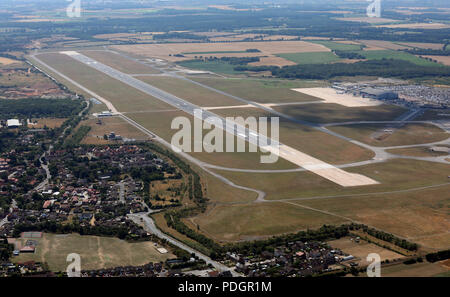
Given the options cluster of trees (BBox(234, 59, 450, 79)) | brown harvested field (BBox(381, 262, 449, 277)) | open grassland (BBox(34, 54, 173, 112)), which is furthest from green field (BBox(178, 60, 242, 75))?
brown harvested field (BBox(381, 262, 449, 277))

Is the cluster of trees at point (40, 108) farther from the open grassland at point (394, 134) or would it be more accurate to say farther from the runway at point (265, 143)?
the open grassland at point (394, 134)

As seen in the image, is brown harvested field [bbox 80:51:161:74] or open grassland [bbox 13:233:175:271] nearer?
open grassland [bbox 13:233:175:271]

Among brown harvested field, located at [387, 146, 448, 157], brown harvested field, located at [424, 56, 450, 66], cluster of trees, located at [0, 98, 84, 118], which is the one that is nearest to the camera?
brown harvested field, located at [387, 146, 448, 157]

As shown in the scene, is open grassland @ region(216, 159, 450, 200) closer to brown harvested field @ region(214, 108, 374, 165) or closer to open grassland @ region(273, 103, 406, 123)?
brown harvested field @ region(214, 108, 374, 165)

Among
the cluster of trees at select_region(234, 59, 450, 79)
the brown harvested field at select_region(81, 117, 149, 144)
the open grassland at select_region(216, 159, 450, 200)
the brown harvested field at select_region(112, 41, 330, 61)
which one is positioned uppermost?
the brown harvested field at select_region(112, 41, 330, 61)

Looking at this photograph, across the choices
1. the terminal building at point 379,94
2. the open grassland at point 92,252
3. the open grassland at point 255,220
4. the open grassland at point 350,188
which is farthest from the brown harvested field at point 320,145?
the open grassland at point 92,252

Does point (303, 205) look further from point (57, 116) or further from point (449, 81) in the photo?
point (449, 81)

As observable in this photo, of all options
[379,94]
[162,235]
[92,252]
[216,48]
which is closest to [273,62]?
[216,48]
